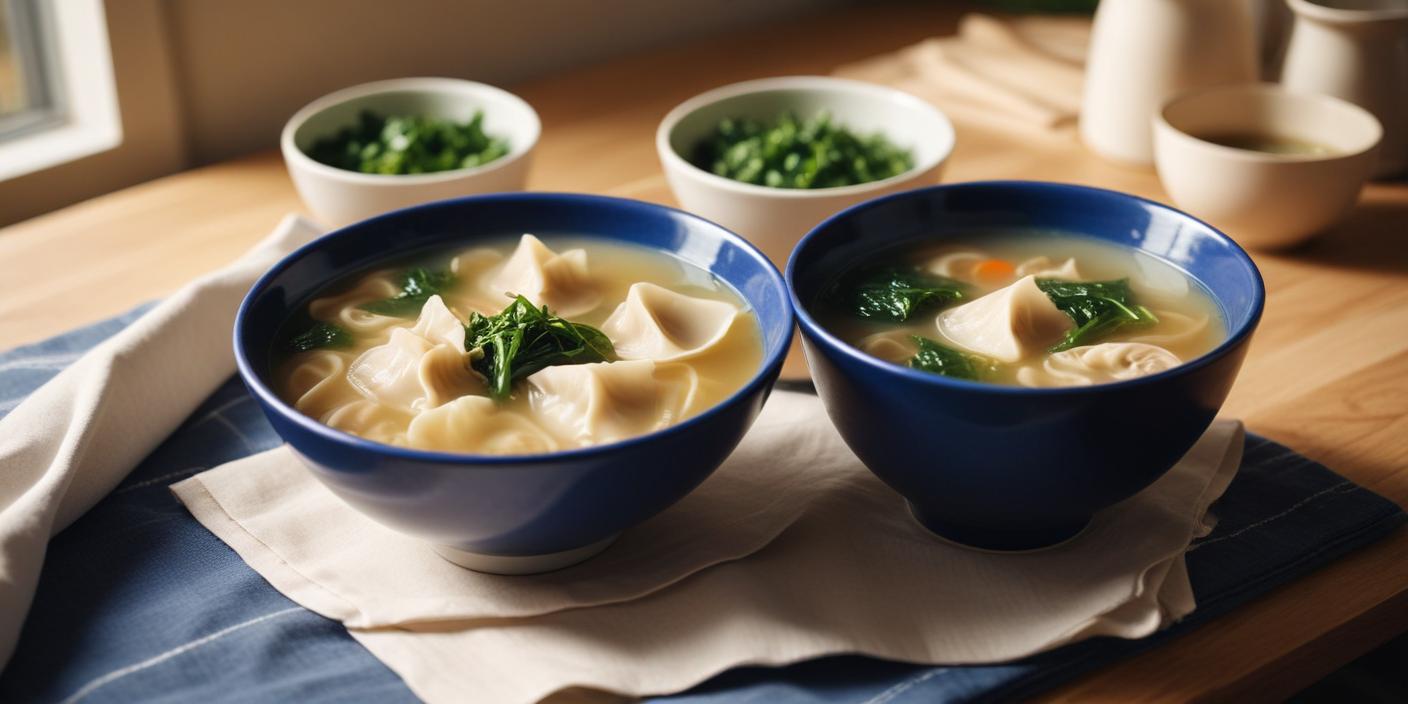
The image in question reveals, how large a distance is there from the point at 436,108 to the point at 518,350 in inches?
40.3

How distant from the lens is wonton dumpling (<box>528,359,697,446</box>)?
124 centimetres

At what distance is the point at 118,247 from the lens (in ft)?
6.77

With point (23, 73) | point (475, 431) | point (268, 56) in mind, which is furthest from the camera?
point (268, 56)

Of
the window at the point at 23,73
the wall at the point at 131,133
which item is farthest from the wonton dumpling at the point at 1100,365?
the window at the point at 23,73

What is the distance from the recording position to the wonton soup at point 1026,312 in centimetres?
132

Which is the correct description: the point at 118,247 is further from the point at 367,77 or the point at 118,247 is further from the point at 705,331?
the point at 705,331

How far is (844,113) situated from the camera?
223 centimetres

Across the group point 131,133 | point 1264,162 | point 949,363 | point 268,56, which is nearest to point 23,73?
point 131,133

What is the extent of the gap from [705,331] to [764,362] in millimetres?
136

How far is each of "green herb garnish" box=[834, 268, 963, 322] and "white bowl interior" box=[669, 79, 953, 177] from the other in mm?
548

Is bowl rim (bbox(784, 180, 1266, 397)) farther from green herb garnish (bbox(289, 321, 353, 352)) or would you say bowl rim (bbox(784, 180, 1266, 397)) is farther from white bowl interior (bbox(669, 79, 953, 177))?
white bowl interior (bbox(669, 79, 953, 177))

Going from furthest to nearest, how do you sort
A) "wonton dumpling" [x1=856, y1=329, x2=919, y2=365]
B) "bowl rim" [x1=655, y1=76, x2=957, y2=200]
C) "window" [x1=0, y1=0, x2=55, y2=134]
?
"window" [x1=0, y1=0, x2=55, y2=134] → "bowl rim" [x1=655, y1=76, x2=957, y2=200] → "wonton dumpling" [x1=856, y1=329, x2=919, y2=365]

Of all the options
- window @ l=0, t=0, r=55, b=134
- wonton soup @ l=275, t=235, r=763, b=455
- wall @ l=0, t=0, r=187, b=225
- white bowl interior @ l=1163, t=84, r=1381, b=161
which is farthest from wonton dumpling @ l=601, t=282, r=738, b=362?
window @ l=0, t=0, r=55, b=134

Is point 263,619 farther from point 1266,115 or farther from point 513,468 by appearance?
point 1266,115
